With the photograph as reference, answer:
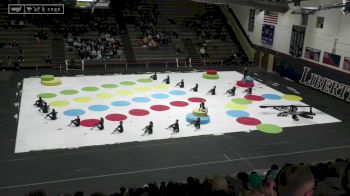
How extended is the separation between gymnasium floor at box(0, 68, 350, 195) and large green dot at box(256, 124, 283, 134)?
26cm

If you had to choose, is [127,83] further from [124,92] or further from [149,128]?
[149,128]

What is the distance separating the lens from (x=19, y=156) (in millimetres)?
14281

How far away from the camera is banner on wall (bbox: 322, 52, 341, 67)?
25625mm

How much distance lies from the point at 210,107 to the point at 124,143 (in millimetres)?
6957

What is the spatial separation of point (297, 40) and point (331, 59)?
404 centimetres

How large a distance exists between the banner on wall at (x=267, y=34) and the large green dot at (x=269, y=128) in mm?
16053

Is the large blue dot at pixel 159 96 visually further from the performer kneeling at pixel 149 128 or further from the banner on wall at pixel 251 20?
the banner on wall at pixel 251 20

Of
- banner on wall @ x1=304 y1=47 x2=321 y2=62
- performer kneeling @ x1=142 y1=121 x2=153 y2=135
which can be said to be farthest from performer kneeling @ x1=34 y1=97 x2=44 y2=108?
banner on wall @ x1=304 y1=47 x2=321 y2=62

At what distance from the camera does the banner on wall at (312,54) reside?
27.4 meters

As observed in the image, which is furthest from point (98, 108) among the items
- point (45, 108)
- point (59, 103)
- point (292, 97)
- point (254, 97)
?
point (292, 97)

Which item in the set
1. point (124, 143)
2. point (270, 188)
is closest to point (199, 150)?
point (124, 143)

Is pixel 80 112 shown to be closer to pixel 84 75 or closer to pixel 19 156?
pixel 19 156

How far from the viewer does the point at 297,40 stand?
96.6 ft

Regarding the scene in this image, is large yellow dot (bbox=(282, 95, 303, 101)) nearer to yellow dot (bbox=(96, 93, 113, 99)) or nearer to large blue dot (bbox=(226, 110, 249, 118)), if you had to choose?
large blue dot (bbox=(226, 110, 249, 118))
